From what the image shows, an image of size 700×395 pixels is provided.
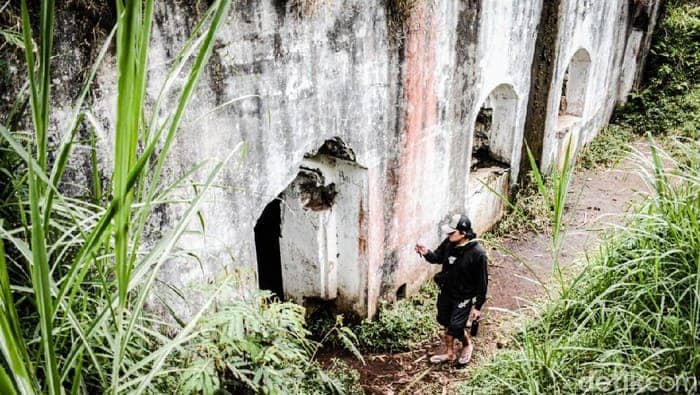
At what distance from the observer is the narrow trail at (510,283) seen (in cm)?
486

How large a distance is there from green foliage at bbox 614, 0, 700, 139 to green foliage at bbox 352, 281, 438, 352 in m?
7.35

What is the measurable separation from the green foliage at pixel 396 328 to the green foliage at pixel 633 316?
1.93 metres

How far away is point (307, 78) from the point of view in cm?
423

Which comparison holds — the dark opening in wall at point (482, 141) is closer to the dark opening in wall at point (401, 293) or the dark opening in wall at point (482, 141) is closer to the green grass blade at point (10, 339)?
the dark opening in wall at point (401, 293)

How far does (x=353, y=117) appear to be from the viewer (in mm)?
4742

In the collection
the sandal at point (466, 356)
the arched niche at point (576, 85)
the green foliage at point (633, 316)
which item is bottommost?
the sandal at point (466, 356)

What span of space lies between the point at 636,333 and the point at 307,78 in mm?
2692

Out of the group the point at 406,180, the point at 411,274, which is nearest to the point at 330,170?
the point at 406,180

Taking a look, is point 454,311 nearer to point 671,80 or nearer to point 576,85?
point 576,85

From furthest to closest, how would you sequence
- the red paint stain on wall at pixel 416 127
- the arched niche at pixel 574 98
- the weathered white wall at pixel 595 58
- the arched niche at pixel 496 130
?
the arched niche at pixel 574 98, the weathered white wall at pixel 595 58, the arched niche at pixel 496 130, the red paint stain on wall at pixel 416 127

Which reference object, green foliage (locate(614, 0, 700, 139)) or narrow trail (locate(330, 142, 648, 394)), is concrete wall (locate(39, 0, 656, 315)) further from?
green foliage (locate(614, 0, 700, 139))

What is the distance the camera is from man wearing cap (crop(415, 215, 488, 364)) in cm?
474

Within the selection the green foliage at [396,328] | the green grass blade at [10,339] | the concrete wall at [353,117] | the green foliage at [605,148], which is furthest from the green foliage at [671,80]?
the green grass blade at [10,339]

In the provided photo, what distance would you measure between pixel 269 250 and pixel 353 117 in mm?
1840
